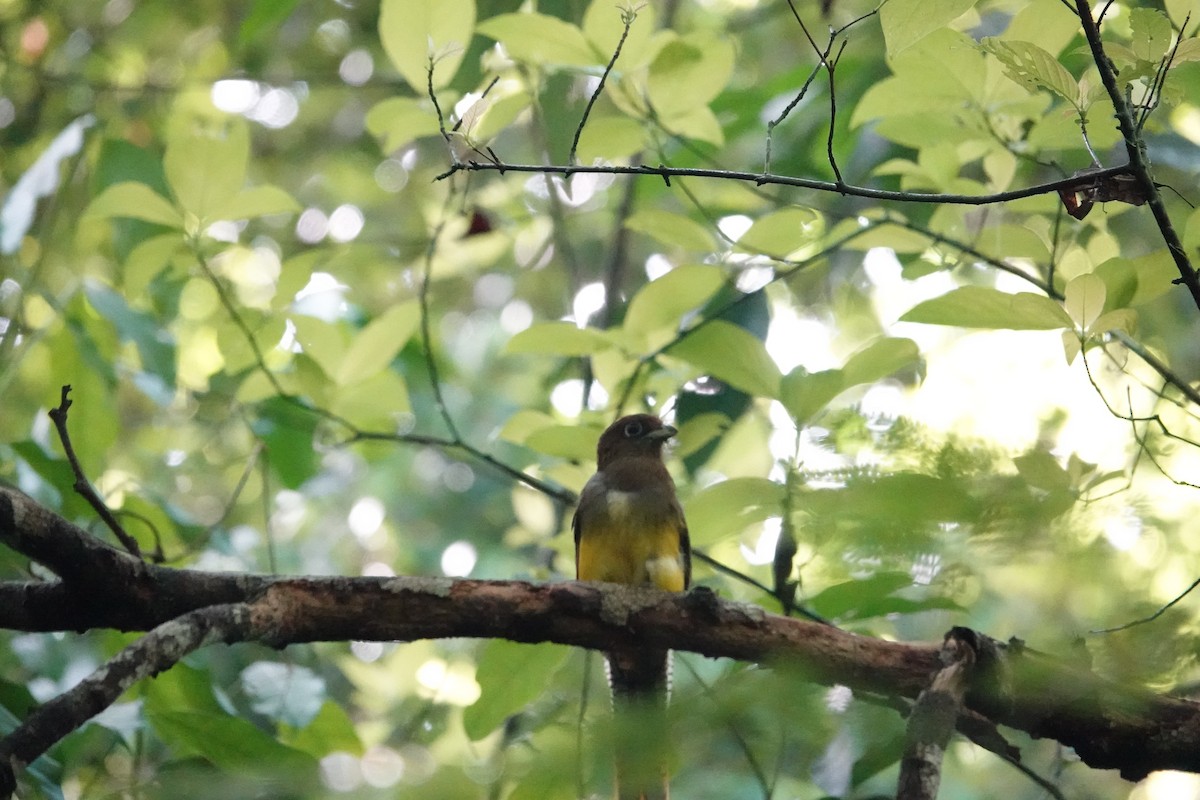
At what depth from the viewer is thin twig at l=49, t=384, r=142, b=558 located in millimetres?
2148

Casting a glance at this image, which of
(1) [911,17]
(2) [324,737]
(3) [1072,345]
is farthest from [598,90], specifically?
(2) [324,737]

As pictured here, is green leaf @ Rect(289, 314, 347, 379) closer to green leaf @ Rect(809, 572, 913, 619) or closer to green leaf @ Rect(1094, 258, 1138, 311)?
green leaf @ Rect(809, 572, 913, 619)

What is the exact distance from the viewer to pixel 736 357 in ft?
9.68

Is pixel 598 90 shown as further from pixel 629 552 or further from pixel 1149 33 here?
pixel 629 552

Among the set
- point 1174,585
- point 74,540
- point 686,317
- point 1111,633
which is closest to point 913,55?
point 686,317

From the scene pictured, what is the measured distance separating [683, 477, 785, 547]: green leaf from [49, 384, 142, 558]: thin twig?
51.6 inches

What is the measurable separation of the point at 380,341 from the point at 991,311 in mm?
2007

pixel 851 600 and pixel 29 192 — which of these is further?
pixel 29 192

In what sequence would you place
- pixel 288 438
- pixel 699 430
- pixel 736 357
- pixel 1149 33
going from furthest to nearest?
1. pixel 288 438
2. pixel 699 430
3. pixel 736 357
4. pixel 1149 33

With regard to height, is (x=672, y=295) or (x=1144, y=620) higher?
(x=672, y=295)

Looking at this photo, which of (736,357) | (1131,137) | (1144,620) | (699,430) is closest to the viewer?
(1144,620)

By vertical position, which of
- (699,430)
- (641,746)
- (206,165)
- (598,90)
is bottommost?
(641,746)

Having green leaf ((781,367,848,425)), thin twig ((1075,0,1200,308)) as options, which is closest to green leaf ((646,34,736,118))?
Answer: green leaf ((781,367,848,425))

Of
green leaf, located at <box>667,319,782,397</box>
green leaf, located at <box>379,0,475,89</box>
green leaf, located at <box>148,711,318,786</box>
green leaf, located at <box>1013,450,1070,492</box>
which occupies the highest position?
green leaf, located at <box>379,0,475,89</box>
